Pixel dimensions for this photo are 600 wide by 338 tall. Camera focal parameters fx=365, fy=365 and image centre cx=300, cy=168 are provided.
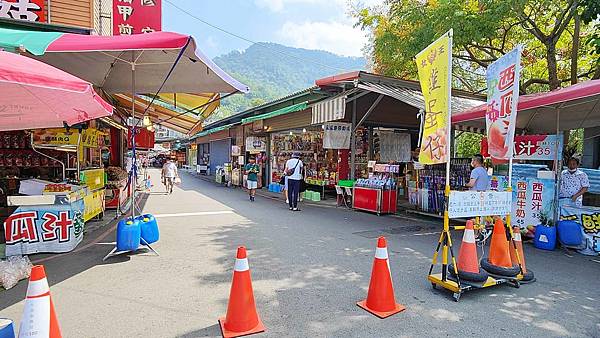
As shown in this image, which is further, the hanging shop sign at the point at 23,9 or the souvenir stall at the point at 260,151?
the souvenir stall at the point at 260,151

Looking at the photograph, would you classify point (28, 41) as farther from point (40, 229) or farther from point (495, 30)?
point (495, 30)

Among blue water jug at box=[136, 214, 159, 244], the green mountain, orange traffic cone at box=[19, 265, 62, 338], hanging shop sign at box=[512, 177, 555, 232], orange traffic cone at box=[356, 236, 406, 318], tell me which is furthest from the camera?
the green mountain

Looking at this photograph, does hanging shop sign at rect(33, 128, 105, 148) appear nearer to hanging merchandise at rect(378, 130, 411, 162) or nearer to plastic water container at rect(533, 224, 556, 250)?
plastic water container at rect(533, 224, 556, 250)

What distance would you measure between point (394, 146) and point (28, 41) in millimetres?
11051

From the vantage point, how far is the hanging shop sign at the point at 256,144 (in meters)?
16.7

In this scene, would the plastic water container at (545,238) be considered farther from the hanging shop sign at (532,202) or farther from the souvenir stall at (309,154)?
the souvenir stall at (309,154)

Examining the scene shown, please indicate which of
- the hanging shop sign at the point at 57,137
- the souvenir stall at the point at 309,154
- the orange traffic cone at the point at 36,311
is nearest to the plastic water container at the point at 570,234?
the souvenir stall at the point at 309,154

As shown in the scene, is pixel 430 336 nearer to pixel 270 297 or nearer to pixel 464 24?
pixel 270 297

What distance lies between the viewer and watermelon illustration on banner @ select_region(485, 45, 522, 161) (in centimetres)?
459

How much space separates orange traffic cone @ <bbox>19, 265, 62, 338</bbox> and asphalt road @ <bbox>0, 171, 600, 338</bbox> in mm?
745

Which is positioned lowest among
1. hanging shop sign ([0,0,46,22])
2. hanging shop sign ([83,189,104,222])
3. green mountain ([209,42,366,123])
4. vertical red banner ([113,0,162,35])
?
hanging shop sign ([83,189,104,222])

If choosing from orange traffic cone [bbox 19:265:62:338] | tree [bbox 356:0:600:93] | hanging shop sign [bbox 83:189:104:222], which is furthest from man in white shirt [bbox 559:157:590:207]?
hanging shop sign [bbox 83:189:104:222]

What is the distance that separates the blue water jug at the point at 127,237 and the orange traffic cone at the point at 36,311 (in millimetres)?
2896

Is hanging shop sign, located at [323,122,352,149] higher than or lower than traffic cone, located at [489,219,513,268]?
higher
